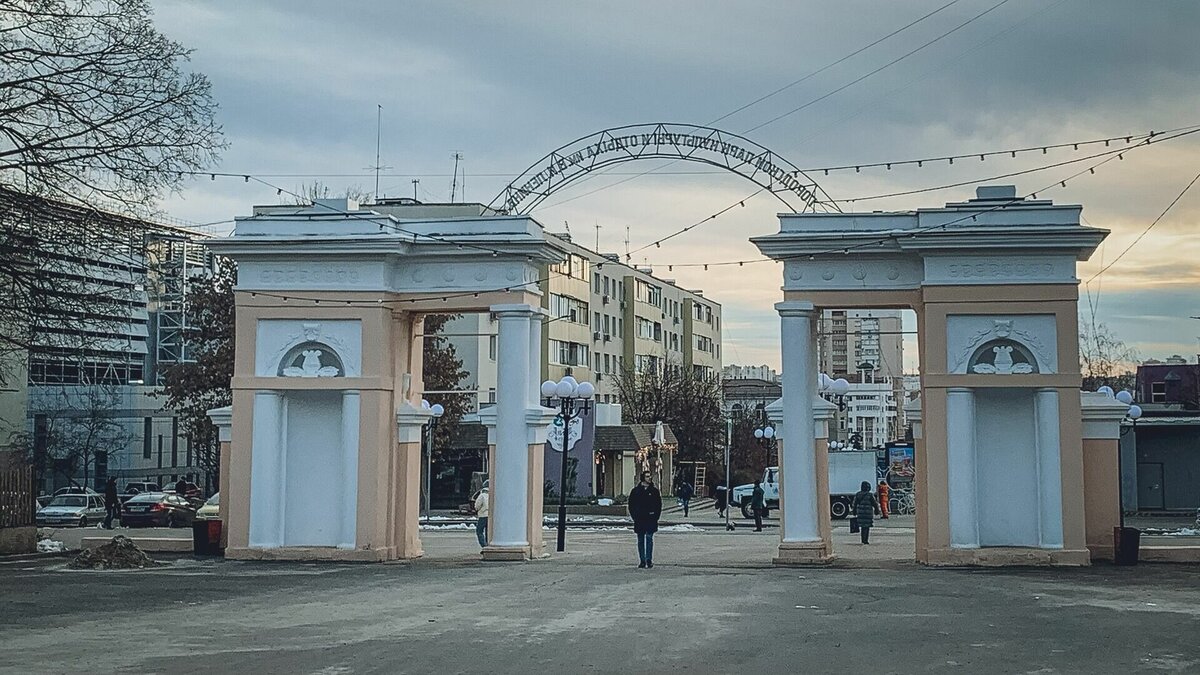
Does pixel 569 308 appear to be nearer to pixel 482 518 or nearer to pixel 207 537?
pixel 482 518

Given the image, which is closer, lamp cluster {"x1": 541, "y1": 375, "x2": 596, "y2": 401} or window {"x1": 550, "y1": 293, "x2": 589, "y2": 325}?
lamp cluster {"x1": 541, "y1": 375, "x2": 596, "y2": 401}

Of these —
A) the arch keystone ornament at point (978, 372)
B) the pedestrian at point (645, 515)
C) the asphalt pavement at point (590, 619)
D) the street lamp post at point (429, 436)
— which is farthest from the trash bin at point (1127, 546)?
A: the street lamp post at point (429, 436)

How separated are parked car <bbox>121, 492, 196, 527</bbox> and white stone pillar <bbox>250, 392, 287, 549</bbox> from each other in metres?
21.0

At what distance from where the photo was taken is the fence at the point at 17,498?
87.1 feet

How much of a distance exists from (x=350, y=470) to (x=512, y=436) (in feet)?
10.2

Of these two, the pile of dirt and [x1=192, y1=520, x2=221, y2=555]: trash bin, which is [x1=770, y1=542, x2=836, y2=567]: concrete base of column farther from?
the pile of dirt

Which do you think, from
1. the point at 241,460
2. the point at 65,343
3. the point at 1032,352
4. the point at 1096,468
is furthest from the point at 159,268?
the point at 1096,468

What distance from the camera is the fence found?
2655 cm

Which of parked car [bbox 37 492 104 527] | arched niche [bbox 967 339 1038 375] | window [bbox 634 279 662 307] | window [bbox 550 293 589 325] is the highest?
window [bbox 634 279 662 307]

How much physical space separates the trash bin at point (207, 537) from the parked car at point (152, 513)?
63.2 feet

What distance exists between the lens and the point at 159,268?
2483cm

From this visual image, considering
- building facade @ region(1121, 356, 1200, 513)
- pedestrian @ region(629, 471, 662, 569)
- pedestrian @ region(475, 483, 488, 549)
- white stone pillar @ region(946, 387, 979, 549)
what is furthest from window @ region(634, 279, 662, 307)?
white stone pillar @ region(946, 387, 979, 549)

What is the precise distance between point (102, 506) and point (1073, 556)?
37323mm

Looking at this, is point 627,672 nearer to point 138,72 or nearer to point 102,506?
point 138,72
